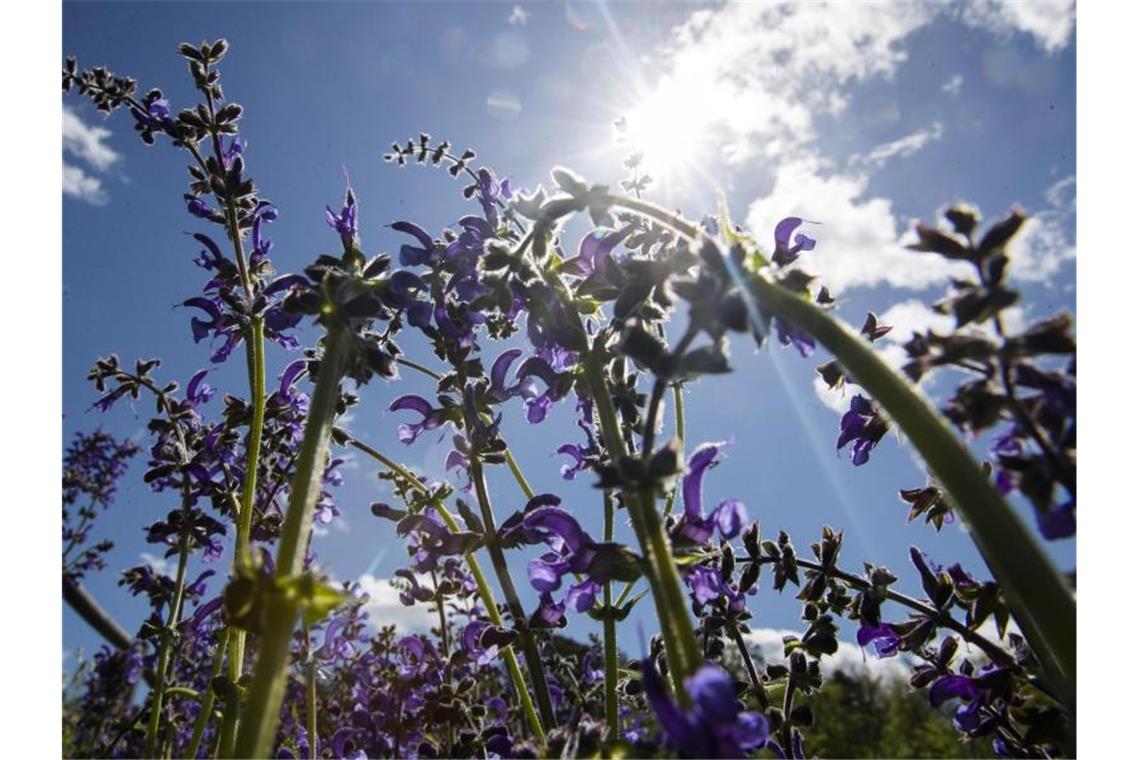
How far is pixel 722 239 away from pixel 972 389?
0.60 meters

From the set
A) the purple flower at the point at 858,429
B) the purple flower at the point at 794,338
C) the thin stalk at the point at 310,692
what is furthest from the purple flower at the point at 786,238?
the thin stalk at the point at 310,692

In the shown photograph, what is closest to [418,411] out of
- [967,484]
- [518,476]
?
[518,476]

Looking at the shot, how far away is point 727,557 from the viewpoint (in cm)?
265

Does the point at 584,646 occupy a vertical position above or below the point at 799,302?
above

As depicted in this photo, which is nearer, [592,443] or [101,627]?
[592,443]

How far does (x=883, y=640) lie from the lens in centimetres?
261

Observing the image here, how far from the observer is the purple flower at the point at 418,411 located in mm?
2963

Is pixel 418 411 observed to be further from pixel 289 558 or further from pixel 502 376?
pixel 289 558

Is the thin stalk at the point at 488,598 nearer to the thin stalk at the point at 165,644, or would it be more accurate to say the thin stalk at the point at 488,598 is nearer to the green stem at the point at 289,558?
the green stem at the point at 289,558

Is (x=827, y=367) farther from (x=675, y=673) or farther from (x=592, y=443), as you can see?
(x=675, y=673)

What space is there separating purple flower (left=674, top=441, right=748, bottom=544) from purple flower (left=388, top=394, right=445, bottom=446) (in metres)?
1.13

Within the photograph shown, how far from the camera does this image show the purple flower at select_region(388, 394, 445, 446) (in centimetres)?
296

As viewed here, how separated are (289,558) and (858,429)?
1.72 metres

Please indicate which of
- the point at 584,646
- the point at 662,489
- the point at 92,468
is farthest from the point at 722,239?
the point at 92,468
